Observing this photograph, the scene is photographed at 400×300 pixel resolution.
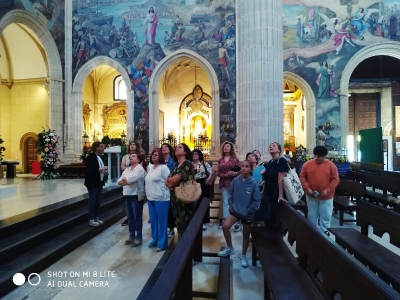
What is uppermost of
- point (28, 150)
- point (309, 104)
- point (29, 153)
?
point (309, 104)

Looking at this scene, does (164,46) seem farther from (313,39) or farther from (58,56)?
(313,39)

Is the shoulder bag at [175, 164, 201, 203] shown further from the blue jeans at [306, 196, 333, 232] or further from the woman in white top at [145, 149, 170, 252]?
the blue jeans at [306, 196, 333, 232]

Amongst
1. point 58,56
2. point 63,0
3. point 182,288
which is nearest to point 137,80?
point 58,56

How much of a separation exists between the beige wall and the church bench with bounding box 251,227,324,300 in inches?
698

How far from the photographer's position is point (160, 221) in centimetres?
402

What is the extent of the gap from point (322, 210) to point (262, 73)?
15.8 feet

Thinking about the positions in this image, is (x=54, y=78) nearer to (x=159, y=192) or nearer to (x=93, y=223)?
(x=93, y=223)

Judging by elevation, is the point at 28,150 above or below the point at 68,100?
below

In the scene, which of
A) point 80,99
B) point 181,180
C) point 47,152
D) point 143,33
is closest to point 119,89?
point 80,99

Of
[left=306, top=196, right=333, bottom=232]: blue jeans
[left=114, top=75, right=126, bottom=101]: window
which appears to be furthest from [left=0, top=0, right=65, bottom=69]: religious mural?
[left=306, top=196, right=333, bottom=232]: blue jeans

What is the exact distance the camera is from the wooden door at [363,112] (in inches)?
784

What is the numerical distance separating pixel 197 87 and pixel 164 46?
5753 millimetres

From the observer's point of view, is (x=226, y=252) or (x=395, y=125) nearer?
(x=226, y=252)

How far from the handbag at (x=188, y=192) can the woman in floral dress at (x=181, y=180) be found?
0.06 m
